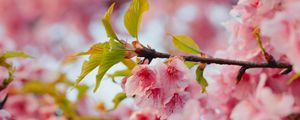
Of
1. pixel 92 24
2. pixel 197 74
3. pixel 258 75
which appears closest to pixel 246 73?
pixel 258 75

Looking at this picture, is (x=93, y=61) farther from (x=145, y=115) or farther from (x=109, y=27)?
(x=145, y=115)

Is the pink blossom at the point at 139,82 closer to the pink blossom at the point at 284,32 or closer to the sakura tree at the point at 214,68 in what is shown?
the sakura tree at the point at 214,68

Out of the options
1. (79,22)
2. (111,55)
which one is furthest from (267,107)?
(79,22)

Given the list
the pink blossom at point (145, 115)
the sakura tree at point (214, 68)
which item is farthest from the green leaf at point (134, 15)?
the pink blossom at point (145, 115)

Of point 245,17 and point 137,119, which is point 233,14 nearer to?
point 245,17

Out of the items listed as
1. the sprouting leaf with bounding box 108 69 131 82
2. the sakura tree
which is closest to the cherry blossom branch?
the sakura tree

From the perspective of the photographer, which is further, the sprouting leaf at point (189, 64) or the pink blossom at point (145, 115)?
the pink blossom at point (145, 115)
